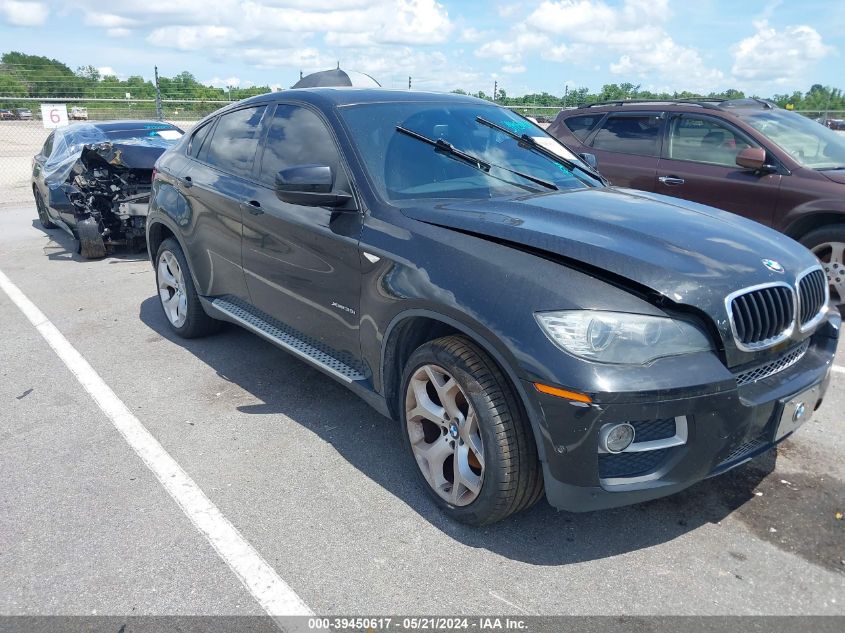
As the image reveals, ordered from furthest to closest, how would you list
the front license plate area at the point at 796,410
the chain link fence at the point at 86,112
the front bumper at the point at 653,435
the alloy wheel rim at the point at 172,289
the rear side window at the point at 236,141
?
the chain link fence at the point at 86,112
the alloy wheel rim at the point at 172,289
the rear side window at the point at 236,141
the front license plate area at the point at 796,410
the front bumper at the point at 653,435

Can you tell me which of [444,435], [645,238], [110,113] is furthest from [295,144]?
[110,113]

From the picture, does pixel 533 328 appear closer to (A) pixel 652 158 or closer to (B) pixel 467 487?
(B) pixel 467 487

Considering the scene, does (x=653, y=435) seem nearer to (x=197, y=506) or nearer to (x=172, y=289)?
(x=197, y=506)

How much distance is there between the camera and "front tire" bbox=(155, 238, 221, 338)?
5.05 metres

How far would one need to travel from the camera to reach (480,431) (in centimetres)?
269

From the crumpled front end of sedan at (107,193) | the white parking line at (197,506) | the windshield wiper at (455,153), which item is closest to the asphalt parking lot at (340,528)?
the white parking line at (197,506)

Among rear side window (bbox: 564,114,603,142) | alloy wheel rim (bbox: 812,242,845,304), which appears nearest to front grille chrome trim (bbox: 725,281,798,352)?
alloy wheel rim (bbox: 812,242,845,304)

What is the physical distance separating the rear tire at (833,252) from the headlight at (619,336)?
159 inches

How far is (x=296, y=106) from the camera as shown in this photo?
401cm

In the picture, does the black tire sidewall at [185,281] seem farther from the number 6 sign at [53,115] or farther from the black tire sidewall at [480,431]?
the number 6 sign at [53,115]

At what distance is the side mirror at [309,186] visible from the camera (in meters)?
3.27

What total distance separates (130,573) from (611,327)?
2.09 m

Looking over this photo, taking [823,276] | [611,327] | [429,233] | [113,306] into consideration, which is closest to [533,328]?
[611,327]

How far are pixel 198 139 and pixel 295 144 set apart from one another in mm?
1562
